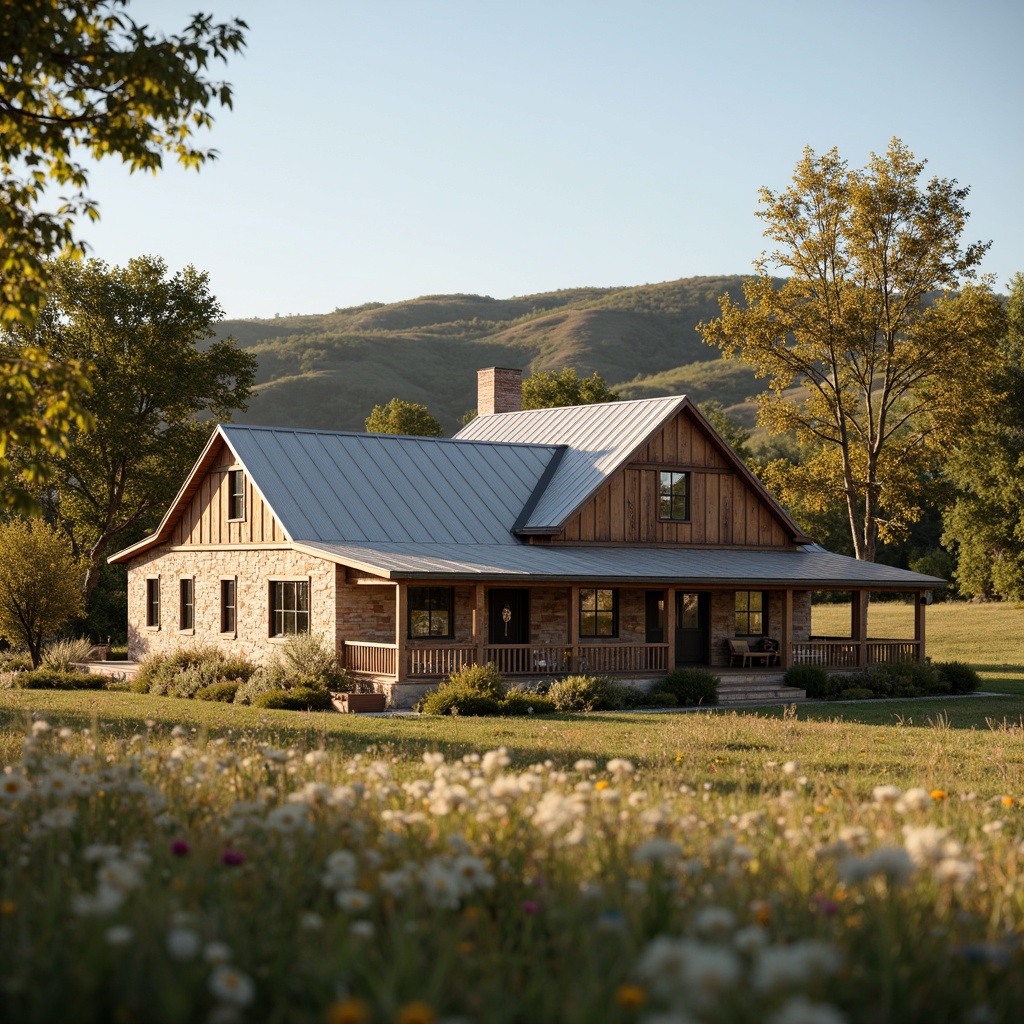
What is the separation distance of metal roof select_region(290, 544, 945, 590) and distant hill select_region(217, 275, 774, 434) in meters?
99.4

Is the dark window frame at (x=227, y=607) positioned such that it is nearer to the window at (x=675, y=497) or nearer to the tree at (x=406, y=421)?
the window at (x=675, y=497)

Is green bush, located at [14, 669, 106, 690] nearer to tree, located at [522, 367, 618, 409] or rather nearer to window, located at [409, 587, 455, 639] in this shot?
window, located at [409, 587, 455, 639]

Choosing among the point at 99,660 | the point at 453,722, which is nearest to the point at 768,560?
the point at 453,722

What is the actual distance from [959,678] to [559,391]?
28.2 m

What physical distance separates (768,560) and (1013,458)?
26.1 meters

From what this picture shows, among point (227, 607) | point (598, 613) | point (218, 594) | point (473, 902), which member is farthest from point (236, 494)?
point (473, 902)

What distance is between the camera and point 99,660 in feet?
121

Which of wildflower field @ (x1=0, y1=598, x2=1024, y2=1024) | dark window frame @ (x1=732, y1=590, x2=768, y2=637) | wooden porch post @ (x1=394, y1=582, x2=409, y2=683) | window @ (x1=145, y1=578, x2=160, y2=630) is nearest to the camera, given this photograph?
wildflower field @ (x1=0, y1=598, x2=1024, y2=1024)

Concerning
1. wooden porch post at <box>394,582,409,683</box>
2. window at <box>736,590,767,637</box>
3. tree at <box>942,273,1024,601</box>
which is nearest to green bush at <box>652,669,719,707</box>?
window at <box>736,590,767,637</box>

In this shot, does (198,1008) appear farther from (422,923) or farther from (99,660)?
(99,660)

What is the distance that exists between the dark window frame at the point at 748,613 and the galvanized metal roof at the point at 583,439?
4616mm

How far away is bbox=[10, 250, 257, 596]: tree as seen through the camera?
43156mm

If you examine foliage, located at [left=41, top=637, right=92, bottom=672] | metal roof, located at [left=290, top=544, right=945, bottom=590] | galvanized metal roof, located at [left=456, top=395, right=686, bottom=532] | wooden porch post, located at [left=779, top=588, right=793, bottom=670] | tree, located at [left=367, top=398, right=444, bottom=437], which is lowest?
foliage, located at [left=41, top=637, right=92, bottom=672]

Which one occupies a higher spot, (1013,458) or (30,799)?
(1013,458)
